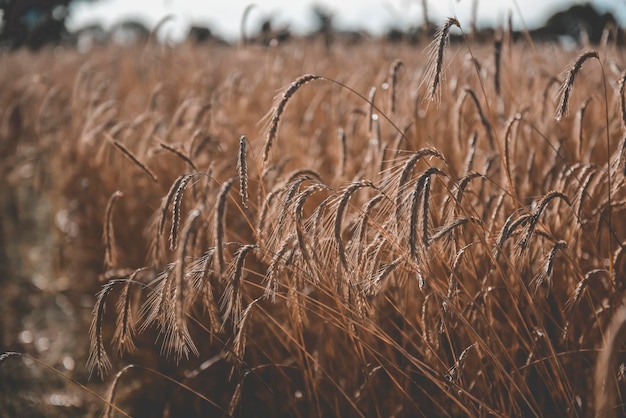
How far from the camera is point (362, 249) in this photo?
3.55 feet

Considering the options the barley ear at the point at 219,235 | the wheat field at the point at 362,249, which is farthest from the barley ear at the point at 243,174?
the barley ear at the point at 219,235

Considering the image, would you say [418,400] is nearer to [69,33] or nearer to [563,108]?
[563,108]

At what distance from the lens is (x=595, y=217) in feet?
4.85

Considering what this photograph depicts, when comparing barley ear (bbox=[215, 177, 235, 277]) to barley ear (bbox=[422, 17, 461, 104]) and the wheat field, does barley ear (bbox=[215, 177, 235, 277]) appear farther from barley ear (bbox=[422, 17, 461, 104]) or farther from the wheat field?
barley ear (bbox=[422, 17, 461, 104])

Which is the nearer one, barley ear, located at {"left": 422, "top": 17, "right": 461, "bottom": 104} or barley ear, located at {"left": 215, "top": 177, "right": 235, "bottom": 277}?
barley ear, located at {"left": 215, "top": 177, "right": 235, "bottom": 277}

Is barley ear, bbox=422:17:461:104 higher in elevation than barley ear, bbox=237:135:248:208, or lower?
higher

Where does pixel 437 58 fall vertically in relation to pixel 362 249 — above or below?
above

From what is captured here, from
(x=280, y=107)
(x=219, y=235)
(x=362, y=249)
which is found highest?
(x=280, y=107)

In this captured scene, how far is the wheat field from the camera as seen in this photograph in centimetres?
103

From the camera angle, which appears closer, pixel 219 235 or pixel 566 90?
pixel 219 235

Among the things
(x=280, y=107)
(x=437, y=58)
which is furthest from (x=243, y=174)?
(x=437, y=58)

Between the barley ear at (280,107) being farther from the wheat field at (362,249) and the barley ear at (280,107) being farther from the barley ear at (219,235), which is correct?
the barley ear at (219,235)

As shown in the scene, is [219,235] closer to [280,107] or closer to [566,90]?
[280,107]

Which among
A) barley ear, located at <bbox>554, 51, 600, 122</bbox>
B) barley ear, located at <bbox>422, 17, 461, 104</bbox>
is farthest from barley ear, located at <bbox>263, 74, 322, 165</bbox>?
barley ear, located at <bbox>554, 51, 600, 122</bbox>
